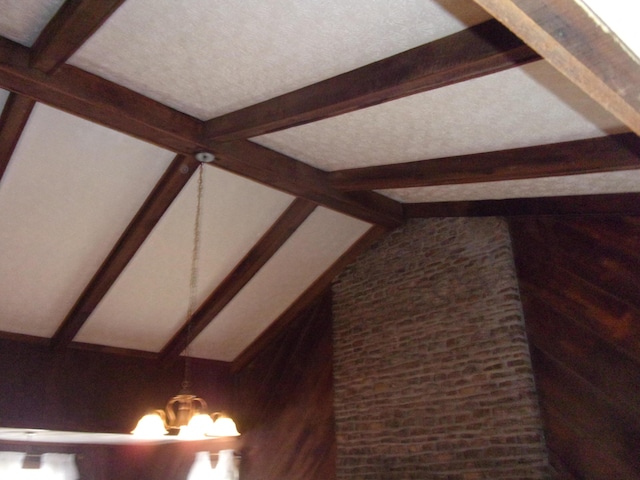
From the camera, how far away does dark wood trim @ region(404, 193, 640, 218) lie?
4.81 metres

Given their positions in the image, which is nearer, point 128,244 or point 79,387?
point 128,244

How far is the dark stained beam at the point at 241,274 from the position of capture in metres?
6.06

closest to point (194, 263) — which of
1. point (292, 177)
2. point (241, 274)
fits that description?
point (241, 274)

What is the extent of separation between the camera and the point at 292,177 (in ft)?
17.3

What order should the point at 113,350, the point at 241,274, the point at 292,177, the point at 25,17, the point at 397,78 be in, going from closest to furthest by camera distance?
the point at 397,78 → the point at 25,17 → the point at 292,177 → the point at 241,274 → the point at 113,350

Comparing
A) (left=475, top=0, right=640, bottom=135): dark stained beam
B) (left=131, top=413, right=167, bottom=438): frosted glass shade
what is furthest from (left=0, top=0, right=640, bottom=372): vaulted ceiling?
(left=131, top=413, right=167, bottom=438): frosted glass shade

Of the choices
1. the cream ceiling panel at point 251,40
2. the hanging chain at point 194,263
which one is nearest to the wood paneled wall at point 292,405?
the hanging chain at point 194,263

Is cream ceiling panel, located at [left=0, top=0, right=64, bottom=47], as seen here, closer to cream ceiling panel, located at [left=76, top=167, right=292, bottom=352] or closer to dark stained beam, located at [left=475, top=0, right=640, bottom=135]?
cream ceiling panel, located at [left=76, top=167, right=292, bottom=352]

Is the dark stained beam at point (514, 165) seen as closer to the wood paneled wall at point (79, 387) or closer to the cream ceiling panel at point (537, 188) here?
the cream ceiling panel at point (537, 188)

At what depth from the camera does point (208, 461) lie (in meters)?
7.81

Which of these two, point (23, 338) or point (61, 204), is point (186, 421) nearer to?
point (61, 204)

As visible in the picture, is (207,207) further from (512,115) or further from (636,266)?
(636,266)

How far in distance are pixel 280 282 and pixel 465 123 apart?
364 centimetres

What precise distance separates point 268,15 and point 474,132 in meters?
1.67
